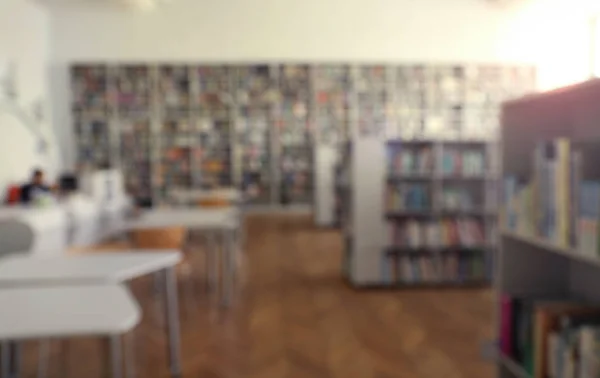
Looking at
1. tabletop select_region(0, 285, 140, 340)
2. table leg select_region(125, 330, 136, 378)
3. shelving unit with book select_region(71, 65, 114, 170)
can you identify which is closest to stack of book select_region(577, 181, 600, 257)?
tabletop select_region(0, 285, 140, 340)

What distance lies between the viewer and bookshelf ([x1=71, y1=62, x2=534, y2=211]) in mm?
10336

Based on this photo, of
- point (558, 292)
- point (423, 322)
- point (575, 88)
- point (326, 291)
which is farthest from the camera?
point (326, 291)

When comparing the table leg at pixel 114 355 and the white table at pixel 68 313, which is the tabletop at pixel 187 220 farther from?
the table leg at pixel 114 355

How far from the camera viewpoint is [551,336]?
6.39ft

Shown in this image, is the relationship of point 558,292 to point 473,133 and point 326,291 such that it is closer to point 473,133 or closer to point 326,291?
point 326,291

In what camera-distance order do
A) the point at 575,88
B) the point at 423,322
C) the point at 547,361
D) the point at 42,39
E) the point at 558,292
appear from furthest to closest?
the point at 42,39 → the point at 423,322 → the point at 558,292 → the point at 547,361 → the point at 575,88

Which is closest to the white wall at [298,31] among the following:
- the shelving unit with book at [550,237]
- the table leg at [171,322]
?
the table leg at [171,322]

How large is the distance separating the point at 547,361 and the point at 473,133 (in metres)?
8.85

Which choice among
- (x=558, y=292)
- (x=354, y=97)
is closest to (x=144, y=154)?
(x=354, y=97)

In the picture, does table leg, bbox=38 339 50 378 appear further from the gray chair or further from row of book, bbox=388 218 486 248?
row of book, bbox=388 218 486 248

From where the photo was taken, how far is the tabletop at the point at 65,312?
4.99ft

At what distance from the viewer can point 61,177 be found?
8.61 m

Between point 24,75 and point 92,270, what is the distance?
7652 millimetres

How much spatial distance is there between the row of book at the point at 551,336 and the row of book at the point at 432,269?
9.26ft
